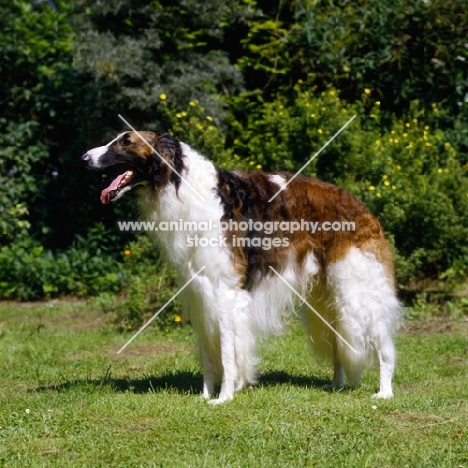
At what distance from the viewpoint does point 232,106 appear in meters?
11.2

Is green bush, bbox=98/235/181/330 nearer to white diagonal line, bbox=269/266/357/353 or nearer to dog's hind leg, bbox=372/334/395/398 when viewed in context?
white diagonal line, bbox=269/266/357/353

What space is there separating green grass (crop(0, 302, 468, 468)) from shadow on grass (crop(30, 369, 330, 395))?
13mm

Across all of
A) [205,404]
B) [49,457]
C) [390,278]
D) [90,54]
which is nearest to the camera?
[49,457]

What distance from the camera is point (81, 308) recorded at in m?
10.2

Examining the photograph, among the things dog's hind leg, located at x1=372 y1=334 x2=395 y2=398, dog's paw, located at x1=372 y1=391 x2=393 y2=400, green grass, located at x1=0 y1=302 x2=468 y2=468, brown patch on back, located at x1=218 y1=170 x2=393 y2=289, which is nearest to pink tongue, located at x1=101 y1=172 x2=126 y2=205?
brown patch on back, located at x1=218 y1=170 x2=393 y2=289

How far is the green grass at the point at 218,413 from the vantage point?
15.9ft

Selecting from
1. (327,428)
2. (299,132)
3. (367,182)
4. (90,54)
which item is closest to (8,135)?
(90,54)

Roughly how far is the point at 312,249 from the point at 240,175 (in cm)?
75

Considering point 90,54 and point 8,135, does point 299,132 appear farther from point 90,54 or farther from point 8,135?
point 8,135

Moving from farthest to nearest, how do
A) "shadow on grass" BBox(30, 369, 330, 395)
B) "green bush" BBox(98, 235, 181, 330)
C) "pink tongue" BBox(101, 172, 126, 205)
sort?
"green bush" BBox(98, 235, 181, 330)
"shadow on grass" BBox(30, 369, 330, 395)
"pink tongue" BBox(101, 172, 126, 205)

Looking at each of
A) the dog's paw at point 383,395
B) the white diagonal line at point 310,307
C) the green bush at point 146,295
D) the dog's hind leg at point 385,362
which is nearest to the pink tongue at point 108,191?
the white diagonal line at point 310,307

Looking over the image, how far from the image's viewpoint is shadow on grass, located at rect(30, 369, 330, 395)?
6.45 metres

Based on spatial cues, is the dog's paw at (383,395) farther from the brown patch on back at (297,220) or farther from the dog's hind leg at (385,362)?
the brown patch on back at (297,220)

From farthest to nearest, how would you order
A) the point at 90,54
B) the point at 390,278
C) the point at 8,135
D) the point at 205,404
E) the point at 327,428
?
the point at 8,135
the point at 90,54
the point at 390,278
the point at 205,404
the point at 327,428
